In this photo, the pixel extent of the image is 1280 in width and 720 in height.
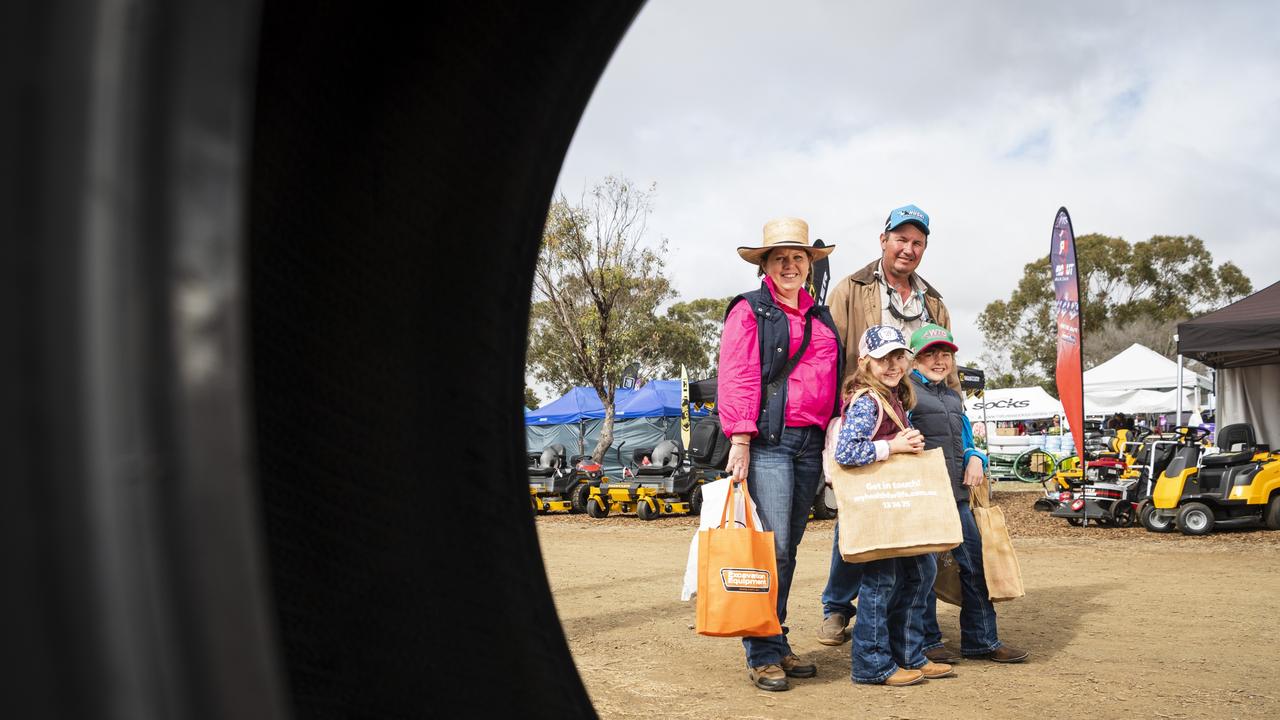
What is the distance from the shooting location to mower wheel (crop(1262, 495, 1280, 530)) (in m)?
10.8

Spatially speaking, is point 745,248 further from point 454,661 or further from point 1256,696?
point 454,661

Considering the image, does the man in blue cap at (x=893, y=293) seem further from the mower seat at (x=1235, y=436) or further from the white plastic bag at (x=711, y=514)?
the mower seat at (x=1235, y=436)

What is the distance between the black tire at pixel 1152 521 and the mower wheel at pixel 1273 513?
97cm

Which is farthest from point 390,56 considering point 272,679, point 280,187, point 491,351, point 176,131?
point 272,679

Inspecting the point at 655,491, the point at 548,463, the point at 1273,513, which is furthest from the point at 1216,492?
the point at 548,463

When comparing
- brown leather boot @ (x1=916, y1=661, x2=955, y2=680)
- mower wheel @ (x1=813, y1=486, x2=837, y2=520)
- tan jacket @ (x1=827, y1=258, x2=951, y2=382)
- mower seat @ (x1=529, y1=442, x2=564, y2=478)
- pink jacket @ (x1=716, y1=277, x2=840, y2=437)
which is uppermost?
tan jacket @ (x1=827, y1=258, x2=951, y2=382)

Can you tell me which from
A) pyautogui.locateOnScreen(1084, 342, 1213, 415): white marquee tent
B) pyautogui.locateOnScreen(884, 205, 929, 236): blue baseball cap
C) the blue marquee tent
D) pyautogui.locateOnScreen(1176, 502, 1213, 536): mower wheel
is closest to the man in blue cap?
pyautogui.locateOnScreen(884, 205, 929, 236): blue baseball cap

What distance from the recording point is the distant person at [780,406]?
421 centimetres

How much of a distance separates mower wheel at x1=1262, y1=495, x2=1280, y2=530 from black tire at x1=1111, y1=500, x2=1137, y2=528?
4.58ft

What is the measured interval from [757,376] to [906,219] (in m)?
1.16

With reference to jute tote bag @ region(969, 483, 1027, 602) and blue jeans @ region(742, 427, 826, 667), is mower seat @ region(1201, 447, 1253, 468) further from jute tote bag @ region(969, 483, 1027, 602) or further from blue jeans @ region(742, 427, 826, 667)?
blue jeans @ region(742, 427, 826, 667)

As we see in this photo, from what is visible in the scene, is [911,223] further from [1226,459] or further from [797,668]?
[1226,459]

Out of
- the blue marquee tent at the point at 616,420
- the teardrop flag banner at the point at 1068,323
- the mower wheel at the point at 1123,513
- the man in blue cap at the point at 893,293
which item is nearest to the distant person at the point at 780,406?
the man in blue cap at the point at 893,293

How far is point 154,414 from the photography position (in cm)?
42
